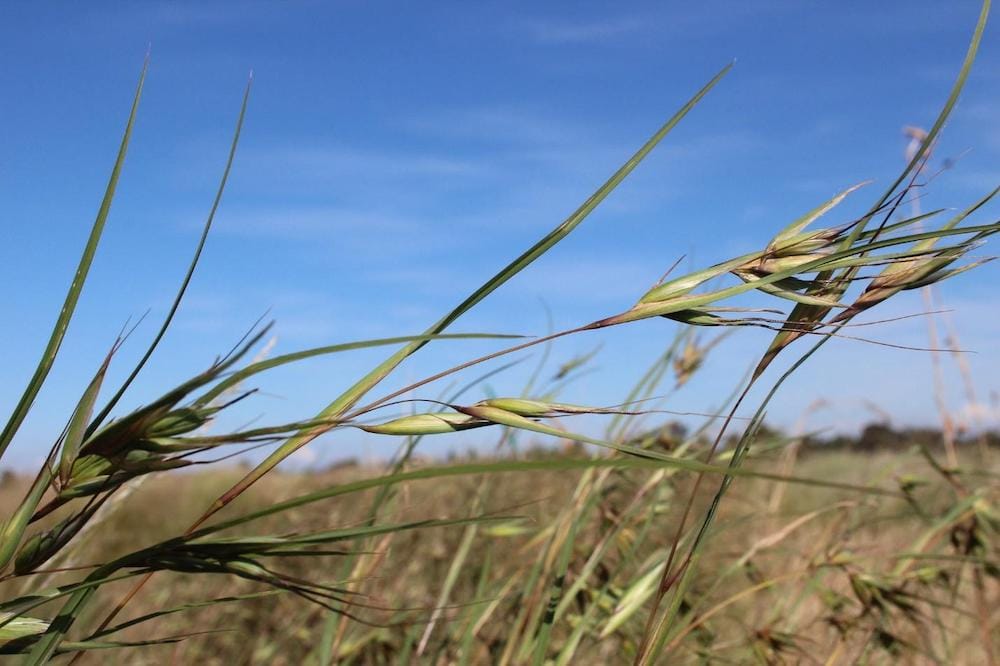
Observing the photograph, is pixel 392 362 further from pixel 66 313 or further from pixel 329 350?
pixel 66 313

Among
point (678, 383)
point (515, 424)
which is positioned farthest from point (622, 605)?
point (515, 424)

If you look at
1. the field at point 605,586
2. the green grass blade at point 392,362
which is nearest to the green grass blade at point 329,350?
the green grass blade at point 392,362

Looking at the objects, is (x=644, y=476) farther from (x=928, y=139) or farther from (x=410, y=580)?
(x=928, y=139)

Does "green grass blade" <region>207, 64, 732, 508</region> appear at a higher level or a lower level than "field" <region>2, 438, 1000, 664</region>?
higher

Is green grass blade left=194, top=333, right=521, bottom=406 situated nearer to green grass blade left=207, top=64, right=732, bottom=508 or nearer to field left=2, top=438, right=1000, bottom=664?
green grass blade left=207, top=64, right=732, bottom=508

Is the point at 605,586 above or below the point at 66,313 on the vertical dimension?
below

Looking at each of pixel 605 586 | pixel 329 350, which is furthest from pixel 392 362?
pixel 605 586

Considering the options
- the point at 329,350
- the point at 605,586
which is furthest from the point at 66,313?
the point at 605,586

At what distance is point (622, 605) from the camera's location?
1.27 meters

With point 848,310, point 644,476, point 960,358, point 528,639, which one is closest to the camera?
point 848,310

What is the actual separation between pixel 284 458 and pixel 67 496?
0.15 metres

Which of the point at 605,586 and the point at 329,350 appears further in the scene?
the point at 605,586

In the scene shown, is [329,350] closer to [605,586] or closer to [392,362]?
[392,362]

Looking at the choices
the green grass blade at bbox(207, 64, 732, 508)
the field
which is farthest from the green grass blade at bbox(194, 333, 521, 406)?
the field
